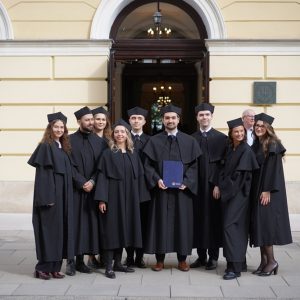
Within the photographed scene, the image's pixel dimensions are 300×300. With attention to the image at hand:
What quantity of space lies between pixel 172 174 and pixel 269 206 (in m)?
1.25

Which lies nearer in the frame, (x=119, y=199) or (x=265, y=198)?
(x=265, y=198)

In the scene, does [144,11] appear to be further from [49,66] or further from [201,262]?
[201,262]

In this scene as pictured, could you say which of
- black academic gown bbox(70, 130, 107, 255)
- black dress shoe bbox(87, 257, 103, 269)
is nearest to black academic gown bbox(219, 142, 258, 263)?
black academic gown bbox(70, 130, 107, 255)

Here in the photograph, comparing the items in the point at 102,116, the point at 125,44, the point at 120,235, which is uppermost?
the point at 125,44

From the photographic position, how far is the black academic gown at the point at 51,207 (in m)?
7.19

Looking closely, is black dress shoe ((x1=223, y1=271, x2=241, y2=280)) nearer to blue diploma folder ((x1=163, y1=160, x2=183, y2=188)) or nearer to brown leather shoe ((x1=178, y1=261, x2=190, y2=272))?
brown leather shoe ((x1=178, y1=261, x2=190, y2=272))

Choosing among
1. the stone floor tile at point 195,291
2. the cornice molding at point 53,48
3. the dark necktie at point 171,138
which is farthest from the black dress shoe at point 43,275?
the cornice molding at point 53,48

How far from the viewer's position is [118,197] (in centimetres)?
749

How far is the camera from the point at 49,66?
12023 mm

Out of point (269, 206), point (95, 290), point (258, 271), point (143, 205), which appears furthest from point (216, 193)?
point (95, 290)

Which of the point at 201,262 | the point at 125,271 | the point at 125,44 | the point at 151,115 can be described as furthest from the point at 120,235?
the point at 151,115

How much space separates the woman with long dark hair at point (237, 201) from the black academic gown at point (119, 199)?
105 centimetres

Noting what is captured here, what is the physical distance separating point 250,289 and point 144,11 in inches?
295

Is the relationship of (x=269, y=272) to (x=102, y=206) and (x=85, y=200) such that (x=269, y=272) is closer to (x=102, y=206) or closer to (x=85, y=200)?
(x=102, y=206)
